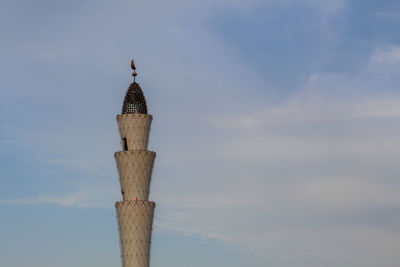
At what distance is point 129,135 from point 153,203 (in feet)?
42.6

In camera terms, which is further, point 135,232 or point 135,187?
point 135,187

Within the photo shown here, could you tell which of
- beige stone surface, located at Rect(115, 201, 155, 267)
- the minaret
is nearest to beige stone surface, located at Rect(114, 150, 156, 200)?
the minaret

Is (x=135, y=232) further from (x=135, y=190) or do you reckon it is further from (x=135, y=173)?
(x=135, y=173)

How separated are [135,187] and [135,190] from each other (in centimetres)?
55

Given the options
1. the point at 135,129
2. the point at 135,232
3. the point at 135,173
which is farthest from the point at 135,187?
the point at 135,129

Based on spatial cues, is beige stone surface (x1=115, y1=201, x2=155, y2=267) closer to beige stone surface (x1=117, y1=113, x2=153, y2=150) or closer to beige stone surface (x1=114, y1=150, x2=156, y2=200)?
beige stone surface (x1=114, y1=150, x2=156, y2=200)

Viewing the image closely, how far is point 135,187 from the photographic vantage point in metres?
159

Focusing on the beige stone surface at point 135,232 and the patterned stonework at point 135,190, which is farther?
the patterned stonework at point 135,190

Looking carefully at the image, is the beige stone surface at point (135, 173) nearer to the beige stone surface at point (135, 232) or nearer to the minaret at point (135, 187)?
the minaret at point (135, 187)

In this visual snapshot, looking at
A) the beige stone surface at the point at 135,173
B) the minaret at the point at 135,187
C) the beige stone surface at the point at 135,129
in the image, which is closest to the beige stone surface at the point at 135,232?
the minaret at the point at 135,187

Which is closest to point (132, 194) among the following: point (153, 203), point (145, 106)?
point (153, 203)

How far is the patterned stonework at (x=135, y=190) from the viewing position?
157750 millimetres

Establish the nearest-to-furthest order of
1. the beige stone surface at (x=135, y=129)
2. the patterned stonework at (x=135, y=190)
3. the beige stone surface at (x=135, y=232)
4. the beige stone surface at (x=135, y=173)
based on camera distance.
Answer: the beige stone surface at (x=135, y=232), the patterned stonework at (x=135, y=190), the beige stone surface at (x=135, y=173), the beige stone surface at (x=135, y=129)

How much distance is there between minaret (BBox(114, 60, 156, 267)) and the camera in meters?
158
